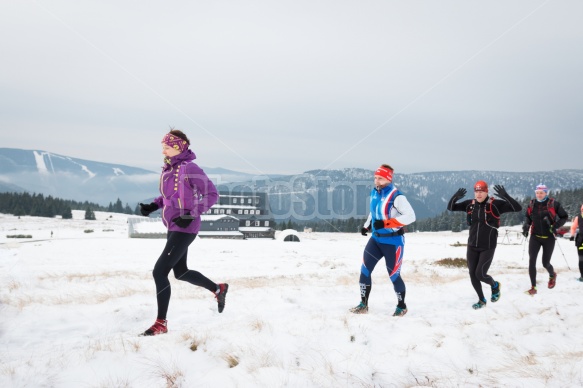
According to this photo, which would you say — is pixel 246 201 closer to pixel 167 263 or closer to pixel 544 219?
pixel 544 219

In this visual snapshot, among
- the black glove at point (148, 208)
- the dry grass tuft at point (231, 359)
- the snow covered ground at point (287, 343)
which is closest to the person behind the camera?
the snow covered ground at point (287, 343)

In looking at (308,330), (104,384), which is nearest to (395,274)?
(308,330)

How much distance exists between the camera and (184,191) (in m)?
5.73

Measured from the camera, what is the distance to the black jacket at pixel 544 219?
9961 millimetres

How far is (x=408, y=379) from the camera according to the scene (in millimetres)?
3848

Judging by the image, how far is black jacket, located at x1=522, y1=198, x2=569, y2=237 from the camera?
996 centimetres

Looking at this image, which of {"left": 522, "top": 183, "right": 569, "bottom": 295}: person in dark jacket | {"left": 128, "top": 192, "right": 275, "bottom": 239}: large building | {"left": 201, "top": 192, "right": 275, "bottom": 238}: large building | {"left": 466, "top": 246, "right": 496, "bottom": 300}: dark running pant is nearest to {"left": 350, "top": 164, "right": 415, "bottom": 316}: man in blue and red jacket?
{"left": 466, "top": 246, "right": 496, "bottom": 300}: dark running pant

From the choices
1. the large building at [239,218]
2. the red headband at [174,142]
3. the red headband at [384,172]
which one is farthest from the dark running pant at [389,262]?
the large building at [239,218]

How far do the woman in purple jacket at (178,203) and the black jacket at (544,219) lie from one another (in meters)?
8.99

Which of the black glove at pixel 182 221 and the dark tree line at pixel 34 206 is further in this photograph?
the dark tree line at pixel 34 206

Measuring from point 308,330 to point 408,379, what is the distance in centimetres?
168

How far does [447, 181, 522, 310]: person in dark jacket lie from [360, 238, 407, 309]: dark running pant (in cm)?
190

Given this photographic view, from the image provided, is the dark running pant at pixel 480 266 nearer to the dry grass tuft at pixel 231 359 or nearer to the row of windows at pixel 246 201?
the dry grass tuft at pixel 231 359

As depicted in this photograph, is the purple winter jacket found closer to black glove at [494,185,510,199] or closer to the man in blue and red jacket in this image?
the man in blue and red jacket
